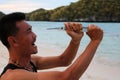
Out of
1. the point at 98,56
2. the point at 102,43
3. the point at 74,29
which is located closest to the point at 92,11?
the point at 102,43

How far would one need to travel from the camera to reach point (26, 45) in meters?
2.62

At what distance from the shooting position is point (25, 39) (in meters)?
2.62

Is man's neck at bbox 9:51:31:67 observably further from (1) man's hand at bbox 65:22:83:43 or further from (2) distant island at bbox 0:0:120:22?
(2) distant island at bbox 0:0:120:22

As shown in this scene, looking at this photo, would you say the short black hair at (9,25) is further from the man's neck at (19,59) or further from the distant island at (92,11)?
the distant island at (92,11)

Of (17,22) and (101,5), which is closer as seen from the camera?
(17,22)

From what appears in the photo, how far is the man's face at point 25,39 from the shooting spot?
2.62 metres

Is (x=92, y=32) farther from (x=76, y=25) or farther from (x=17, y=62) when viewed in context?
(x=17, y=62)

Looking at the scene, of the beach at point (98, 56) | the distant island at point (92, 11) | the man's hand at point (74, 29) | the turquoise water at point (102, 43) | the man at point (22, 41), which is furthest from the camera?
the distant island at point (92, 11)

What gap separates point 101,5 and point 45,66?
12628 cm

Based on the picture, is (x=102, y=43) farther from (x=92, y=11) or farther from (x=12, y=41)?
(x=92, y=11)

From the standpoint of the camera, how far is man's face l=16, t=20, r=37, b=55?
262 cm

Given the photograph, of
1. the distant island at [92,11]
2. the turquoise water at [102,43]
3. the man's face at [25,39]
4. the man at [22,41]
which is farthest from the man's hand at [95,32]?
the distant island at [92,11]

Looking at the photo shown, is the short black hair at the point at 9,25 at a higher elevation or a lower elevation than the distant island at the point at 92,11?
higher

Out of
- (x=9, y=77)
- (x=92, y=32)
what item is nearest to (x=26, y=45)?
(x=9, y=77)
